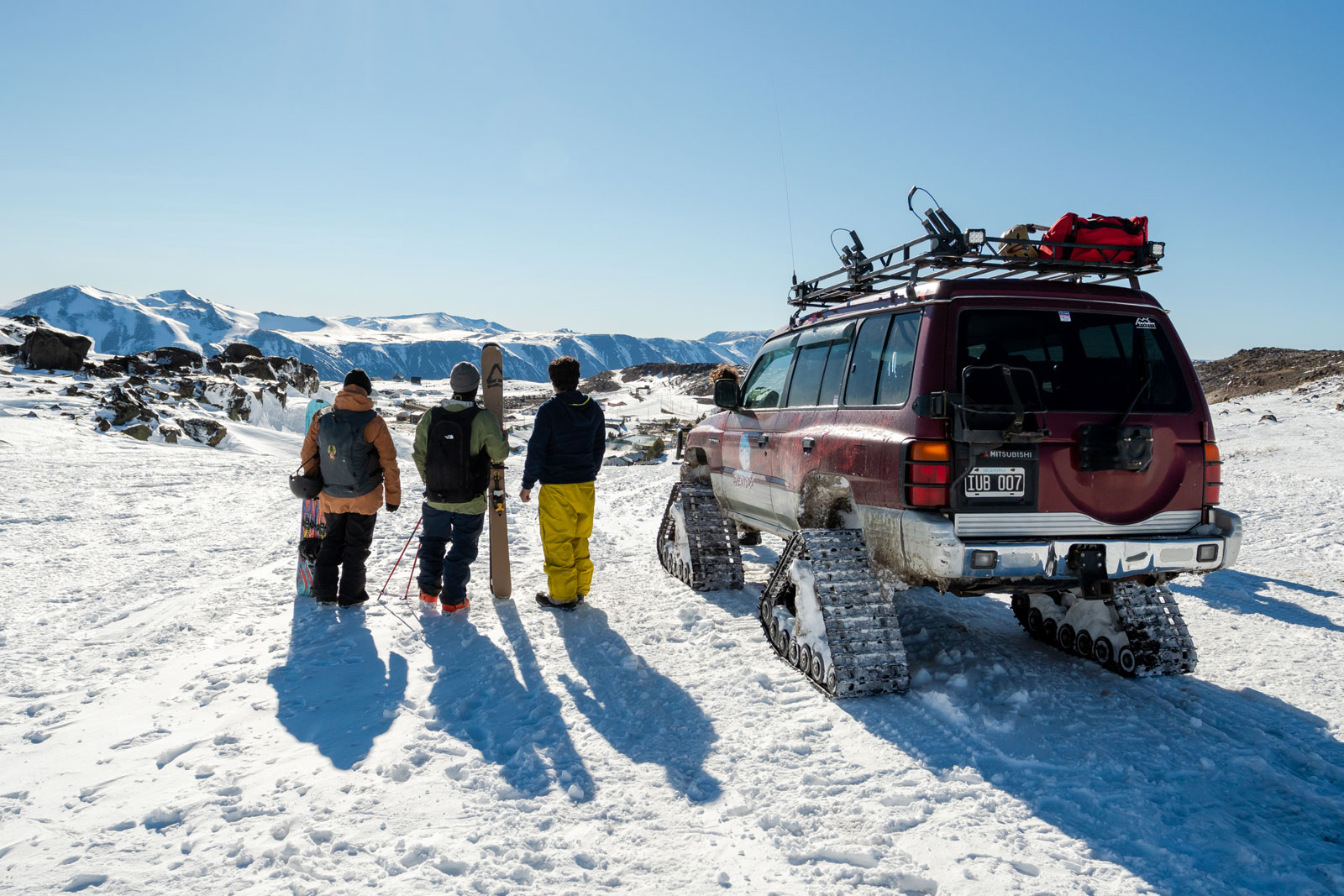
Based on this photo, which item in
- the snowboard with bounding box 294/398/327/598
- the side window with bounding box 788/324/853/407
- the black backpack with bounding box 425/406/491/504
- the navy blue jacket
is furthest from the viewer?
the snowboard with bounding box 294/398/327/598

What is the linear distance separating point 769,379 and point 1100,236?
2.74 meters

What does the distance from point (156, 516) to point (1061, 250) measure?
11047 millimetres

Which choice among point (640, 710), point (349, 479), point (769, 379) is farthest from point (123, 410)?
point (640, 710)

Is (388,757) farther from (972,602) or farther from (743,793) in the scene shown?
(972,602)

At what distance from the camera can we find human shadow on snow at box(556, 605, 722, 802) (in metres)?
3.63

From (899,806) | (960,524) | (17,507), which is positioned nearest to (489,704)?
(899,806)

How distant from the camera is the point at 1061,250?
468 centimetres

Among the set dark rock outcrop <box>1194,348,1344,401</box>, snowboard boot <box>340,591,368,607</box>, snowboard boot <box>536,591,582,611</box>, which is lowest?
snowboard boot <box>340,591,368,607</box>

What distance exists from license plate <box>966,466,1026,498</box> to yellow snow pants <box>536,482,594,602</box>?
3136 mm

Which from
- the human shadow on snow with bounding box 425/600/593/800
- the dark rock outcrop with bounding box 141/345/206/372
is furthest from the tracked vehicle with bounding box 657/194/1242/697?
the dark rock outcrop with bounding box 141/345/206/372

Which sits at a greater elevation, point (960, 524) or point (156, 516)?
point (960, 524)

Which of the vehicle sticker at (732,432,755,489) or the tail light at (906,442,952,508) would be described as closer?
→ the tail light at (906,442,952,508)

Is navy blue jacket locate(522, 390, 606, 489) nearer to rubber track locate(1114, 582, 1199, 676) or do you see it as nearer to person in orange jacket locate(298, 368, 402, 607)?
person in orange jacket locate(298, 368, 402, 607)

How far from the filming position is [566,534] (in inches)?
245
